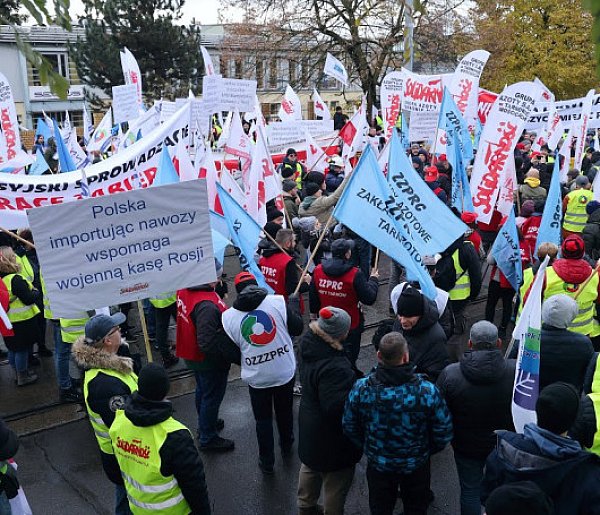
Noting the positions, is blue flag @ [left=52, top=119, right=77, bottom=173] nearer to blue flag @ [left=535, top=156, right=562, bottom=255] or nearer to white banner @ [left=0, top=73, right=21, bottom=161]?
white banner @ [left=0, top=73, right=21, bottom=161]

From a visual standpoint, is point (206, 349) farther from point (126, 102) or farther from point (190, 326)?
point (126, 102)

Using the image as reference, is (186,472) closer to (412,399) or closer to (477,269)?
(412,399)

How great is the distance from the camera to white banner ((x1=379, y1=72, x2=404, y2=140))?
13656 millimetres

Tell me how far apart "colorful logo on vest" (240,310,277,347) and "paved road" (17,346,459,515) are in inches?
48.0

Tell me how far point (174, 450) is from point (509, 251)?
4.94 meters

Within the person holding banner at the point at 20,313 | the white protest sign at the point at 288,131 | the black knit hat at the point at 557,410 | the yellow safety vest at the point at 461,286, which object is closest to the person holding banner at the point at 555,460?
the black knit hat at the point at 557,410

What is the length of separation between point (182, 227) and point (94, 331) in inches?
40.3

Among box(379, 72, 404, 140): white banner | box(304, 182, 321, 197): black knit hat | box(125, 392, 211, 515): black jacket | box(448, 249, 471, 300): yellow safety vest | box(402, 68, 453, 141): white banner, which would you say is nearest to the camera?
box(125, 392, 211, 515): black jacket

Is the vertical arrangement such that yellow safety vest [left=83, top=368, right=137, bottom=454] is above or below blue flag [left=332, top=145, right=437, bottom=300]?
below

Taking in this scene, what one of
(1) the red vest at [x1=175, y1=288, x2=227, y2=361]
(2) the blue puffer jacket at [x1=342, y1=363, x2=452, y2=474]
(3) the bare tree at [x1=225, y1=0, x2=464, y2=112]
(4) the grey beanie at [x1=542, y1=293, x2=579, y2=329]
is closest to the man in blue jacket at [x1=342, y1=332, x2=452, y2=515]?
(2) the blue puffer jacket at [x1=342, y1=363, x2=452, y2=474]

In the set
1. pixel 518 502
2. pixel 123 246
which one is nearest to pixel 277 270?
pixel 123 246

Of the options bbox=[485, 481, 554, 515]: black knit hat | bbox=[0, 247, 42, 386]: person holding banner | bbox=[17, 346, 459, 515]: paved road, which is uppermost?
bbox=[485, 481, 554, 515]: black knit hat

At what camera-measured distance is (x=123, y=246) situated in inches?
181

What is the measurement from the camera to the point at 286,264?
679 cm
